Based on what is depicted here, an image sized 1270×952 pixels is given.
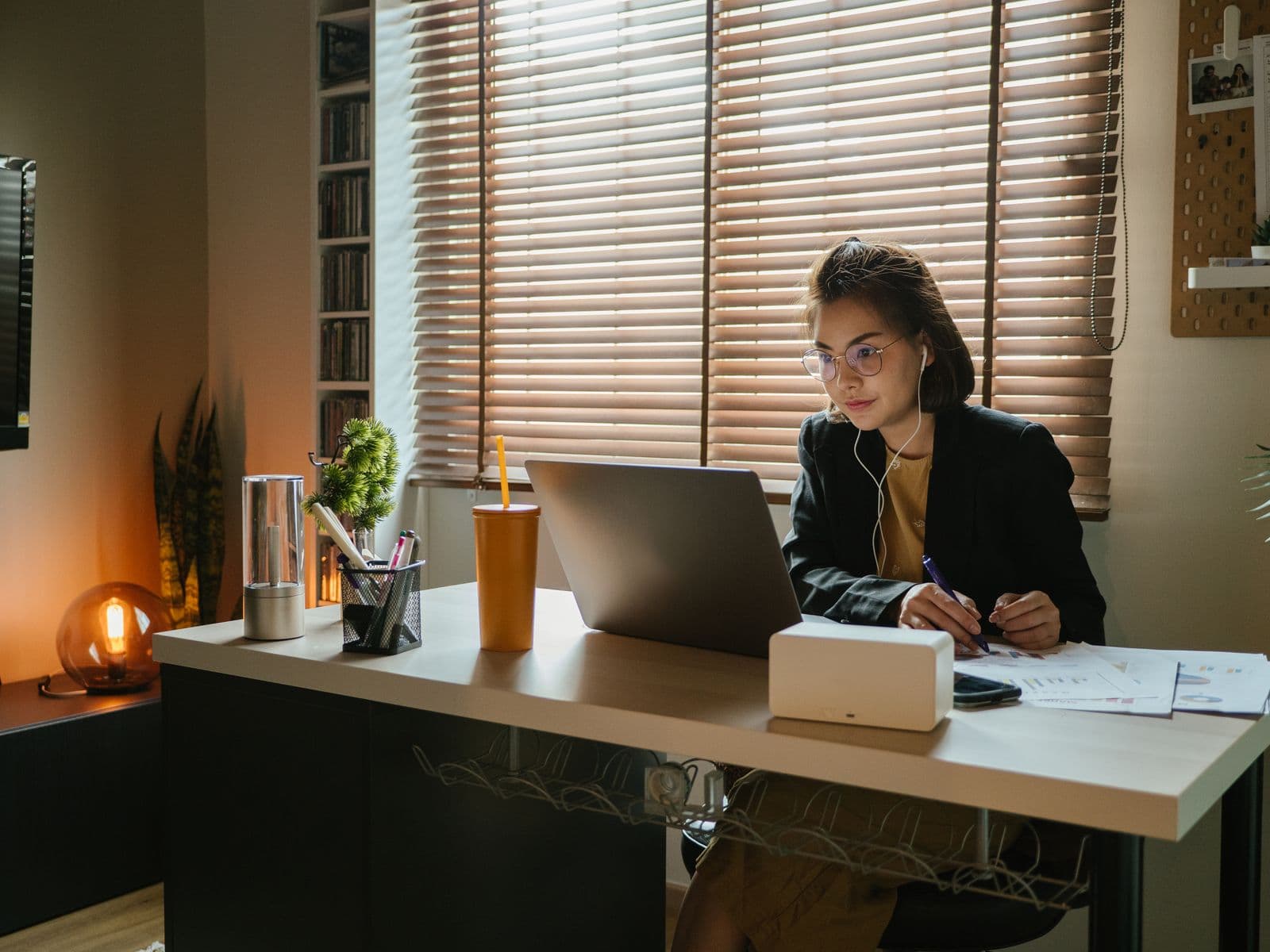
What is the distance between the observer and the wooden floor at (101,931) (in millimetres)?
2492

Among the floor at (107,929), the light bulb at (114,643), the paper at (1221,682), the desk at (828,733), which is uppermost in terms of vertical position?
the paper at (1221,682)

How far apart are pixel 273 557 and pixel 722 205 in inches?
62.1

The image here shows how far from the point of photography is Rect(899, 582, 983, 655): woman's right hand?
1457 millimetres

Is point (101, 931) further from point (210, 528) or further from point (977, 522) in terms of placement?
point (977, 522)

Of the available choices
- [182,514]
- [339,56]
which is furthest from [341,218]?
[182,514]

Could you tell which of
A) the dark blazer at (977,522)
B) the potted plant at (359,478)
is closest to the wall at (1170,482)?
the dark blazer at (977,522)

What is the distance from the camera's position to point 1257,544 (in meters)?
2.15

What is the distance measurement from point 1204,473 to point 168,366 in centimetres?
267

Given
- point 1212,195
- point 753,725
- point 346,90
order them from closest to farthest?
point 753,725 < point 1212,195 < point 346,90

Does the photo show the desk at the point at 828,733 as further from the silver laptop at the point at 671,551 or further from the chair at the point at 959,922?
the chair at the point at 959,922

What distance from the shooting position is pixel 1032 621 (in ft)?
4.89

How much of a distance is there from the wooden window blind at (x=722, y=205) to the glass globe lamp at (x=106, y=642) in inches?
32.1

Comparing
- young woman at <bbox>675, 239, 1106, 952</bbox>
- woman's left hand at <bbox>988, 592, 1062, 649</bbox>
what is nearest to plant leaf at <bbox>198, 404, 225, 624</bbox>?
young woman at <bbox>675, 239, 1106, 952</bbox>

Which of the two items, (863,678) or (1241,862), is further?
(1241,862)
